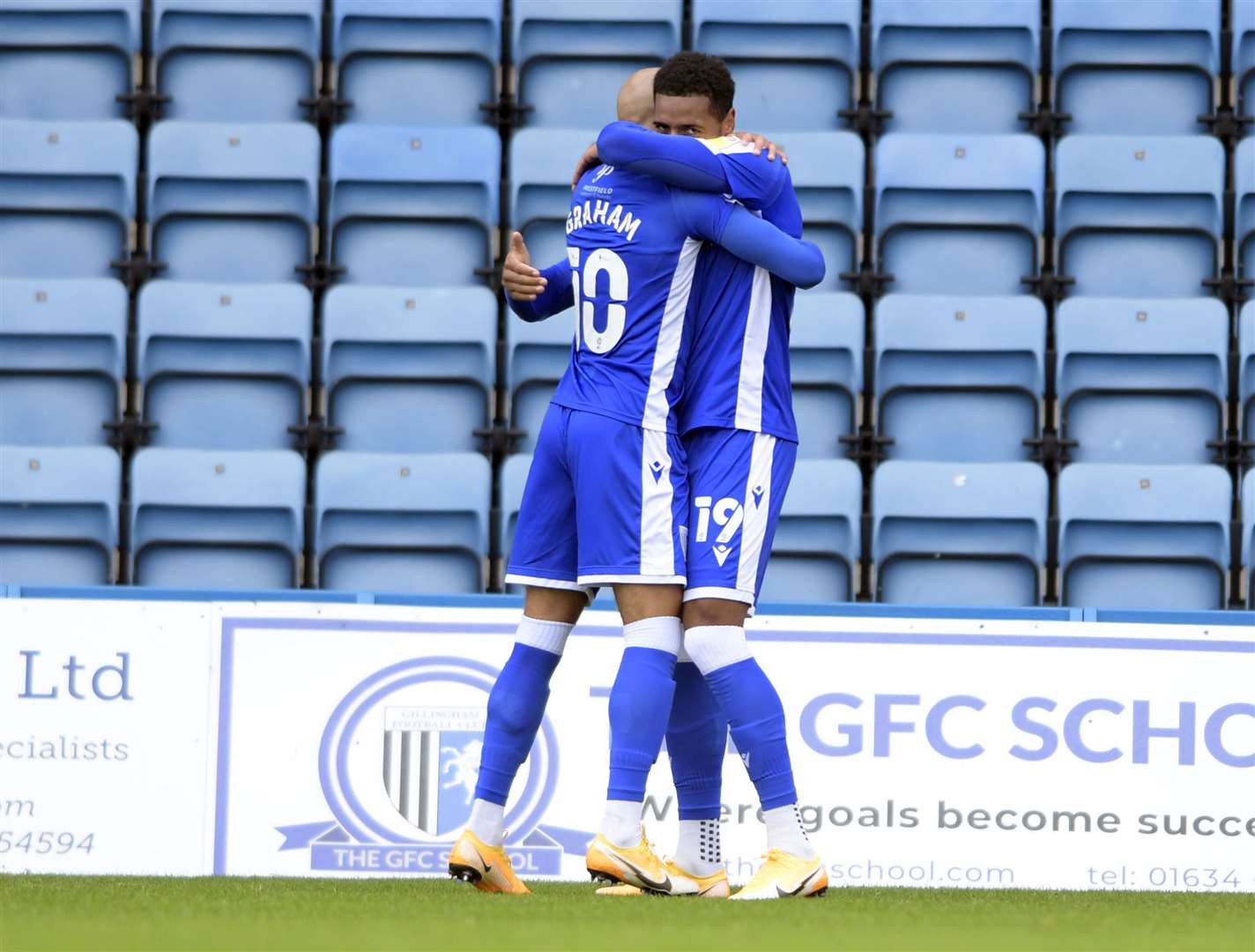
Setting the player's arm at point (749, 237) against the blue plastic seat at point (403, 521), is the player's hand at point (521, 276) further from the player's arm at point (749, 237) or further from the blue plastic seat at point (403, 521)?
the blue plastic seat at point (403, 521)

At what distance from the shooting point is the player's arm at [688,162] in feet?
12.5

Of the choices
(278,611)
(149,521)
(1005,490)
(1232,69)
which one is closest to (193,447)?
(149,521)

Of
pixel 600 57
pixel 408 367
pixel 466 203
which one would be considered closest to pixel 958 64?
pixel 600 57

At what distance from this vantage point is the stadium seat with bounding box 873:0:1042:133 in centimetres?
836

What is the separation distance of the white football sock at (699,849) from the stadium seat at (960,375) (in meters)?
3.66

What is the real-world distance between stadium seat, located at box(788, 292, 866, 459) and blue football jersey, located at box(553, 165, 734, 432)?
A: 138 inches

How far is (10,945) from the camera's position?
8.43 feet

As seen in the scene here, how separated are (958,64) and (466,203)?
7.68ft

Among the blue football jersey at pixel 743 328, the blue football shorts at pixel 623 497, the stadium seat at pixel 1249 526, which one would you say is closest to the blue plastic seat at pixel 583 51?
the stadium seat at pixel 1249 526

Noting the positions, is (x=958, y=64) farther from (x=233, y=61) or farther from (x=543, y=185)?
(x=233, y=61)

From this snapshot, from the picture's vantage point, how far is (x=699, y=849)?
4.01 meters

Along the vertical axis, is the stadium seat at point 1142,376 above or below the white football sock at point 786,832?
above

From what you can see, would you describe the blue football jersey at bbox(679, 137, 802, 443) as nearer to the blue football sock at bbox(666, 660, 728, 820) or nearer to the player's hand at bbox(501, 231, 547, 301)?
the player's hand at bbox(501, 231, 547, 301)

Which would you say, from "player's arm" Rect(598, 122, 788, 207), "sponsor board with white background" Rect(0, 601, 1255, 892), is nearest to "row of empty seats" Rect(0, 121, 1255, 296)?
"sponsor board with white background" Rect(0, 601, 1255, 892)
